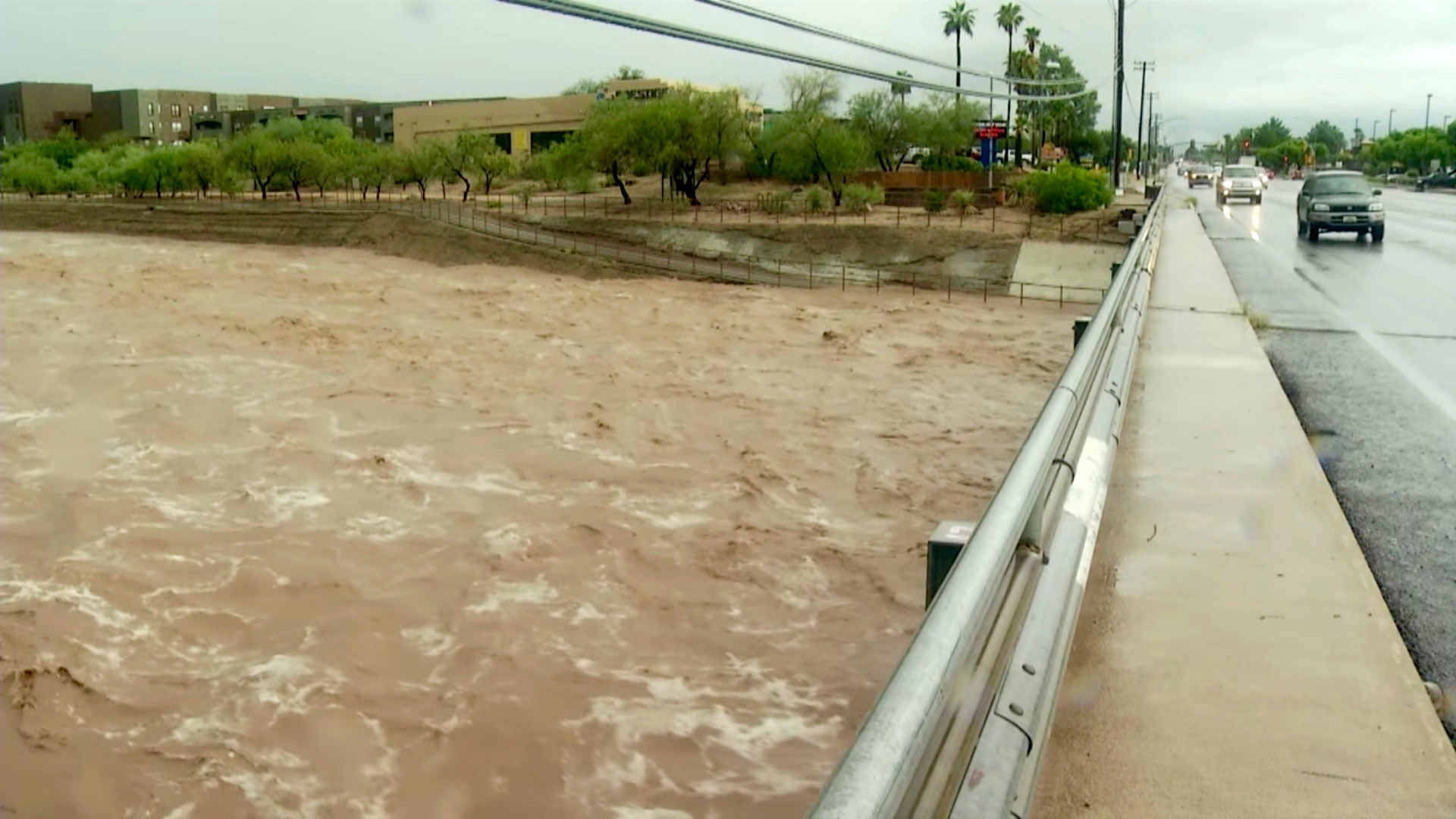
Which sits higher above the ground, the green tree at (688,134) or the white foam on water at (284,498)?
the green tree at (688,134)

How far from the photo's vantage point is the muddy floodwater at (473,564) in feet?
36.8

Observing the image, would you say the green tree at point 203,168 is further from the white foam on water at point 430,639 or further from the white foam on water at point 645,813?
the white foam on water at point 645,813

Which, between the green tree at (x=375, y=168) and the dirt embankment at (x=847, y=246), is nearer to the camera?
the dirt embankment at (x=847, y=246)

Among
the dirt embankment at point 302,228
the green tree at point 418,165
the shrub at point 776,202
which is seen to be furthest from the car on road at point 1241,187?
the green tree at point 418,165

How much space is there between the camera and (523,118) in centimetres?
11919

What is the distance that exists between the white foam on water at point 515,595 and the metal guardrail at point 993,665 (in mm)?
10505

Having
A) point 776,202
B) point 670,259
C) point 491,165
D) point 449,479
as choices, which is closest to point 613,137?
point 776,202

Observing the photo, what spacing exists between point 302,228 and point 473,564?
65000 millimetres

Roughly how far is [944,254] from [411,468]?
113 ft

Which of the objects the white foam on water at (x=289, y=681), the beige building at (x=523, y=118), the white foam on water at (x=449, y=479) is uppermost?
the beige building at (x=523, y=118)

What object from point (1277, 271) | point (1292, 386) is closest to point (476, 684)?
point (1292, 386)

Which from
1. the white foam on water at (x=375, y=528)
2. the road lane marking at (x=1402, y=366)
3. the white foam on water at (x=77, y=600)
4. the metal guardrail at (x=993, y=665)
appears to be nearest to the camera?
the metal guardrail at (x=993, y=665)

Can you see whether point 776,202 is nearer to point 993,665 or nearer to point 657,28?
point 657,28

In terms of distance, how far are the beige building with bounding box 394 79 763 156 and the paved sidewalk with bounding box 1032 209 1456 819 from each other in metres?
110
